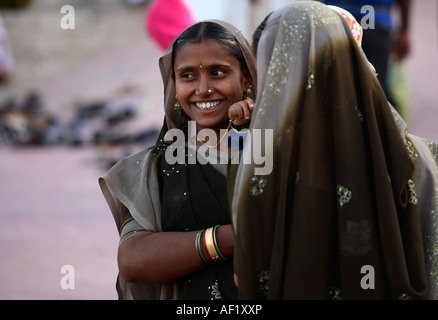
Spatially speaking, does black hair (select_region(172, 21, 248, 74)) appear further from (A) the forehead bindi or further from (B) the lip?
(B) the lip

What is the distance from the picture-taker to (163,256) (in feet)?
6.10

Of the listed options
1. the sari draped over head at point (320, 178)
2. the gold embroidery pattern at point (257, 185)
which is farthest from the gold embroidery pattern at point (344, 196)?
the gold embroidery pattern at point (257, 185)

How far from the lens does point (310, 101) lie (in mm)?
1609

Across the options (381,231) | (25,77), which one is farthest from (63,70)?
(381,231)

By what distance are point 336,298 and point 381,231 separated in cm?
21

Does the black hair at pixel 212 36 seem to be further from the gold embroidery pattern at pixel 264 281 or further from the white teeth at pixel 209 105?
the gold embroidery pattern at pixel 264 281

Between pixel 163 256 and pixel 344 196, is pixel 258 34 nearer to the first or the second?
pixel 344 196

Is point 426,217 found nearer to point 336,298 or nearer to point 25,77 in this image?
point 336,298

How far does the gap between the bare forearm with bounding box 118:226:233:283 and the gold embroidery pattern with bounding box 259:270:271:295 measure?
0.57ft

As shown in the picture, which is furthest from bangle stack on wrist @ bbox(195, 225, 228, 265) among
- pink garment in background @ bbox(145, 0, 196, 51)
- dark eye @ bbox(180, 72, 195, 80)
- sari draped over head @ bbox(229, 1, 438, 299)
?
pink garment in background @ bbox(145, 0, 196, 51)

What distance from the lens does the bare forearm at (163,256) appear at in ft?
6.05

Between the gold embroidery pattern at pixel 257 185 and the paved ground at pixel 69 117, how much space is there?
2.49 meters

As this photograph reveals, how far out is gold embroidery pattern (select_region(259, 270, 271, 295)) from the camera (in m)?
1.68
